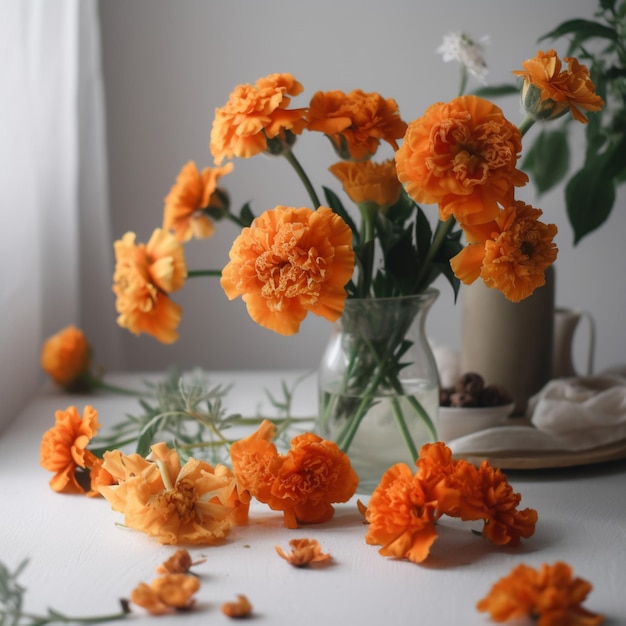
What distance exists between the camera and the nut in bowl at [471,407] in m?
0.96

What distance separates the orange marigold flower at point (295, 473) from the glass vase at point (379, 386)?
0.28 ft

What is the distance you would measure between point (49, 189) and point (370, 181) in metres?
0.75

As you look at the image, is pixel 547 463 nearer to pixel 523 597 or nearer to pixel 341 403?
pixel 341 403

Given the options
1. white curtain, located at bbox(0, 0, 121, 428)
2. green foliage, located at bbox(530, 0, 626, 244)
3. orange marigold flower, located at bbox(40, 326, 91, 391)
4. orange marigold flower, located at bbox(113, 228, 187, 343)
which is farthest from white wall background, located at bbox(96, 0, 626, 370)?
orange marigold flower, located at bbox(113, 228, 187, 343)

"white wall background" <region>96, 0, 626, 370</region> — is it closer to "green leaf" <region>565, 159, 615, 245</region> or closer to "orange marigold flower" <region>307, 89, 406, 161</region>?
"green leaf" <region>565, 159, 615, 245</region>

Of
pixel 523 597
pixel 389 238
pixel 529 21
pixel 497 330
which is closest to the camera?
pixel 523 597

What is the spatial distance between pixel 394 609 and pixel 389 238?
34 centimetres

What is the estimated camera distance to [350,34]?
1556 millimetres

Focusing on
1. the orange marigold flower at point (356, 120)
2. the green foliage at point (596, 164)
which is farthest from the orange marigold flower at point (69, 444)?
the green foliage at point (596, 164)

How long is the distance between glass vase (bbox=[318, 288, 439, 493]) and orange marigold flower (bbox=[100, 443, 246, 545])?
15cm

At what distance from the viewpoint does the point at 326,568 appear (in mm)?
685

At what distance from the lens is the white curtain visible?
112 centimetres

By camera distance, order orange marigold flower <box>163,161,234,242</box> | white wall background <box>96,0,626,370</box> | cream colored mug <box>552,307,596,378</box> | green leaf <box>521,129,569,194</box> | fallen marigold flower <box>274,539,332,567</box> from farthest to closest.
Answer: white wall background <box>96,0,626,370</box>, green leaf <box>521,129,569,194</box>, cream colored mug <box>552,307,596,378</box>, orange marigold flower <box>163,161,234,242</box>, fallen marigold flower <box>274,539,332,567</box>

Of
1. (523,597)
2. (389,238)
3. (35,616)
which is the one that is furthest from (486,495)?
(35,616)
